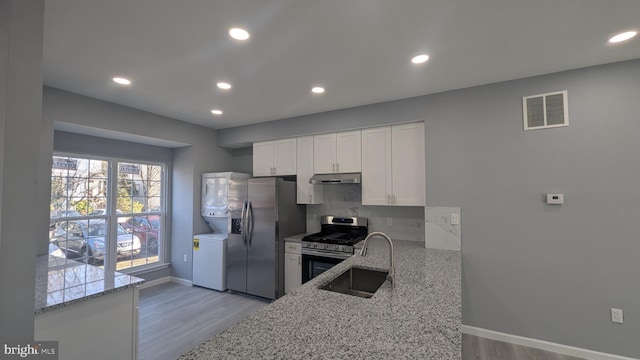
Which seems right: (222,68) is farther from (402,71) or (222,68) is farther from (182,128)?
(182,128)

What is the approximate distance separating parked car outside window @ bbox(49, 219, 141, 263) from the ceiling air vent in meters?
5.47

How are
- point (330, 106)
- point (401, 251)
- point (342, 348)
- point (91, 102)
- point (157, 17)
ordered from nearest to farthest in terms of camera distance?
1. point (342, 348)
2. point (157, 17)
3. point (401, 251)
4. point (91, 102)
5. point (330, 106)

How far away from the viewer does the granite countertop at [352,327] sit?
38.0 inches

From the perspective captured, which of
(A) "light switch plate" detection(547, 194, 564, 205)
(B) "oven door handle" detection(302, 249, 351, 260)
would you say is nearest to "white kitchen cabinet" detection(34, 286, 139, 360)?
(B) "oven door handle" detection(302, 249, 351, 260)

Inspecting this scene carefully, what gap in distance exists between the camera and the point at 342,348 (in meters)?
0.99

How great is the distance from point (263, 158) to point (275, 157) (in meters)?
0.24

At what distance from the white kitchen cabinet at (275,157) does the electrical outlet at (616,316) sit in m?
3.56

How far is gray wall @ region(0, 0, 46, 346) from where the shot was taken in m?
1.19

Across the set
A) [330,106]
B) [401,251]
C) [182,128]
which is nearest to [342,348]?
[401,251]

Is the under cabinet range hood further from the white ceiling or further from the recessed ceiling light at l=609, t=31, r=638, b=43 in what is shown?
the recessed ceiling light at l=609, t=31, r=638, b=43

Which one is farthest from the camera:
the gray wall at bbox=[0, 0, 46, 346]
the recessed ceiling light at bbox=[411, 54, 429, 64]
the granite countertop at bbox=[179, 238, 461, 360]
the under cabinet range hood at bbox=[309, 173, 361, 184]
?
the under cabinet range hood at bbox=[309, 173, 361, 184]

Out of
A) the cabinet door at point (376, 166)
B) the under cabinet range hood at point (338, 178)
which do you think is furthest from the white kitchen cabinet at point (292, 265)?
the cabinet door at point (376, 166)

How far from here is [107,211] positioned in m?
3.90

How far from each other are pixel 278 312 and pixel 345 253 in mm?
1928
